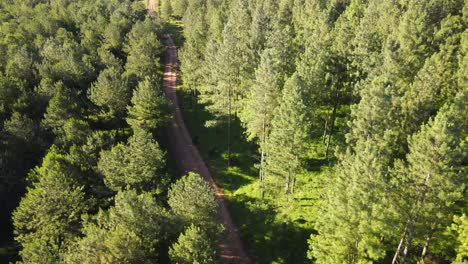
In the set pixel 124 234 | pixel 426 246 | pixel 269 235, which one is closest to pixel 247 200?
pixel 269 235

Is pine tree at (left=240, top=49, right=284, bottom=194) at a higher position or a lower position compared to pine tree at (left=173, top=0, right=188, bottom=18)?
lower

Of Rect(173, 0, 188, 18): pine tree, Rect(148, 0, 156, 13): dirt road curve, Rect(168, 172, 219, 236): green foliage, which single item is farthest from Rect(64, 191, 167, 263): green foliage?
Rect(148, 0, 156, 13): dirt road curve

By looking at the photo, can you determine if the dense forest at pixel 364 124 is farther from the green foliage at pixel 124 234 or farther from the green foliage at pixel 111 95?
the green foliage at pixel 124 234

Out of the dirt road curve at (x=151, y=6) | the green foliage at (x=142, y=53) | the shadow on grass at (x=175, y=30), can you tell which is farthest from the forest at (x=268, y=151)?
the dirt road curve at (x=151, y=6)

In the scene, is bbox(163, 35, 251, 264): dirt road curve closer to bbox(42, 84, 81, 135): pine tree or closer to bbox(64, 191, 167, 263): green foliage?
bbox(64, 191, 167, 263): green foliage

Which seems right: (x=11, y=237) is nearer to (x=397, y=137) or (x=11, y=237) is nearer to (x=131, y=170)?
(x=131, y=170)

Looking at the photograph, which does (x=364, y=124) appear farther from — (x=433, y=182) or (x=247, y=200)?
(x=247, y=200)
